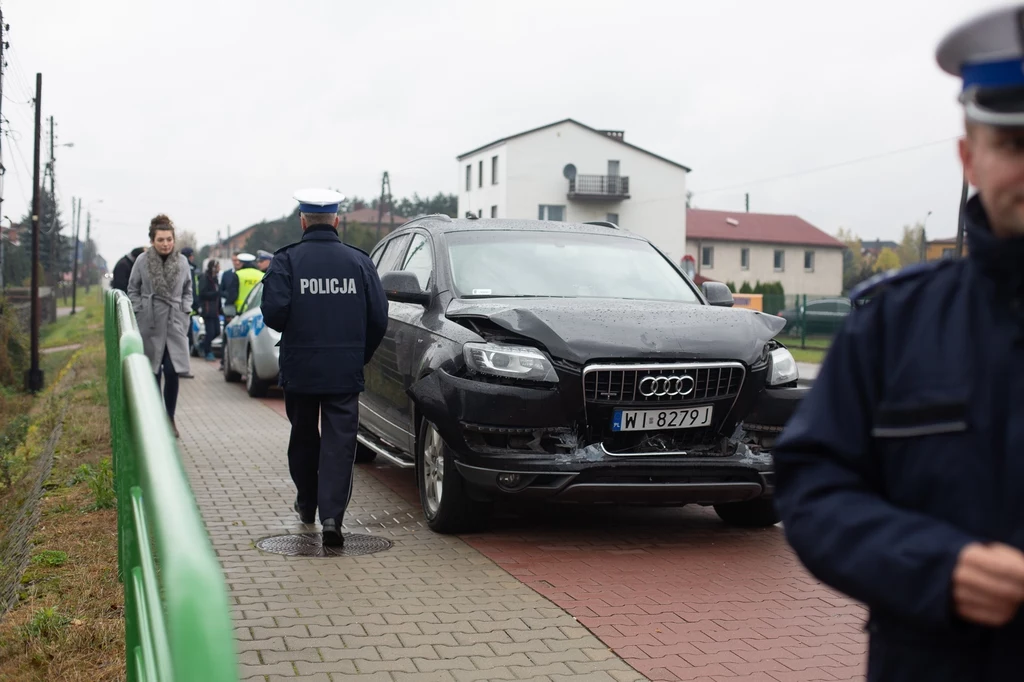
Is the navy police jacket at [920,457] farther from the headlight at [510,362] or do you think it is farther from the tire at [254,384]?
the tire at [254,384]

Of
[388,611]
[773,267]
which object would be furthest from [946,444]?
[773,267]

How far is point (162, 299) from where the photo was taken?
1006 centimetres

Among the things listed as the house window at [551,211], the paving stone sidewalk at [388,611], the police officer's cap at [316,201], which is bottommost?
the paving stone sidewalk at [388,611]

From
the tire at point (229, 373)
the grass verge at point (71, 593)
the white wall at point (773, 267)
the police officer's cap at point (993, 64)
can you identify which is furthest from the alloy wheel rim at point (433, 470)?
the white wall at point (773, 267)

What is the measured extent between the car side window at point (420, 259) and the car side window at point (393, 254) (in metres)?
0.19

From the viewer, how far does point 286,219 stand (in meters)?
124

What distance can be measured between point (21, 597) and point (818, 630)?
12.1 feet

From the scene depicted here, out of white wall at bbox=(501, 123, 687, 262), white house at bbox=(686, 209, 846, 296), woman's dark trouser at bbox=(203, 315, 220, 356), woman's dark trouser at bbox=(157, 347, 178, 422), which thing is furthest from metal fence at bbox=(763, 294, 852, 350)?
Result: white house at bbox=(686, 209, 846, 296)

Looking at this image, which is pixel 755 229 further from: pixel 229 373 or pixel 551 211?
pixel 229 373

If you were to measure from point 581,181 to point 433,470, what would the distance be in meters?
67.7

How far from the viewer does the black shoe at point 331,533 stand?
673 centimetres

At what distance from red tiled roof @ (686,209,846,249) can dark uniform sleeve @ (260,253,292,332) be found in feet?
251

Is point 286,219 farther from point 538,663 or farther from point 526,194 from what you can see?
point 538,663

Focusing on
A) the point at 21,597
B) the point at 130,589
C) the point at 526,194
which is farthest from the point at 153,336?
the point at 526,194
